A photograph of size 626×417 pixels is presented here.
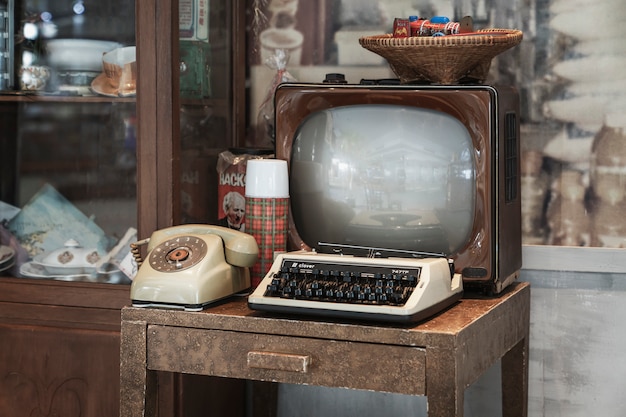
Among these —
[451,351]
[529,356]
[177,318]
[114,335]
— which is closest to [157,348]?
[177,318]

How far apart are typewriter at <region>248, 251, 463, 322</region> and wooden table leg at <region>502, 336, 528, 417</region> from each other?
1.57ft

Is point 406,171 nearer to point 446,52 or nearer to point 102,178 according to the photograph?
point 446,52

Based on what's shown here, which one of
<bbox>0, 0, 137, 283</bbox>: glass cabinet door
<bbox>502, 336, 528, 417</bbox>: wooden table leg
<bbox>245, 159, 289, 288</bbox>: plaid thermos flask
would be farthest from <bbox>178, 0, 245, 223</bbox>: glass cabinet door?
<bbox>502, 336, 528, 417</bbox>: wooden table leg

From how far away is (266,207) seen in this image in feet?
6.14

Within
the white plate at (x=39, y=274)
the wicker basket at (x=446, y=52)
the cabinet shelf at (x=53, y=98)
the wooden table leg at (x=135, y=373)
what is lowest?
the wooden table leg at (x=135, y=373)

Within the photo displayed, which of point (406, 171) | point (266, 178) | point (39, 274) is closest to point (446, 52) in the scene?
point (406, 171)

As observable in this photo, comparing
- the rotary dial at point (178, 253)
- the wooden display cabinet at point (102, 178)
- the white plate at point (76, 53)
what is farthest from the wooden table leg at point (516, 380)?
the white plate at point (76, 53)

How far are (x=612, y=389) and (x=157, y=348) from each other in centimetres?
120

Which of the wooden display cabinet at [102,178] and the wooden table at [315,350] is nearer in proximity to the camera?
the wooden table at [315,350]

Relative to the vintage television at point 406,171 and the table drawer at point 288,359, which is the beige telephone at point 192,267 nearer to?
the table drawer at point 288,359

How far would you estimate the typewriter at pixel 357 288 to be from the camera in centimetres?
155

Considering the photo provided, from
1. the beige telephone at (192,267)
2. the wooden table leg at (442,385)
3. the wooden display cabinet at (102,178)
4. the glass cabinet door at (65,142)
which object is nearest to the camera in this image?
the wooden table leg at (442,385)

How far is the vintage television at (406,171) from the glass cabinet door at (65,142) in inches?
17.9

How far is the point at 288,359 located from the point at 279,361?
0.06ft
